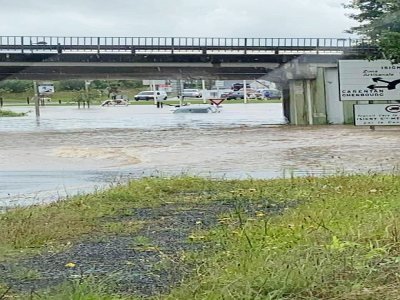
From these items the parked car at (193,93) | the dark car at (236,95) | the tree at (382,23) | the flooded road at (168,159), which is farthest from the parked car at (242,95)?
the flooded road at (168,159)

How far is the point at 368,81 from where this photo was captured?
86.8 ft

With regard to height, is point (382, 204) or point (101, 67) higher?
point (101, 67)

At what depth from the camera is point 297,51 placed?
3844 centimetres

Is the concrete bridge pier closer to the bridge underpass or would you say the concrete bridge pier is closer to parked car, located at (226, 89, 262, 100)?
the bridge underpass

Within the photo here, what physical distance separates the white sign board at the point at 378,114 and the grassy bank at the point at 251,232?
669 inches

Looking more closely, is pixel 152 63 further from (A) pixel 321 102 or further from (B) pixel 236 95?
(B) pixel 236 95

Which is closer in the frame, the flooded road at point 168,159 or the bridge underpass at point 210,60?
the flooded road at point 168,159

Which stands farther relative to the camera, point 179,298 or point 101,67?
point 101,67

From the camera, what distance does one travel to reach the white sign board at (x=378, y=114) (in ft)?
85.9

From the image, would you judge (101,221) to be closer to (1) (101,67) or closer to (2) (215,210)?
(2) (215,210)

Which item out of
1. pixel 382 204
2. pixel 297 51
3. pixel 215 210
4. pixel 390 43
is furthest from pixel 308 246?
pixel 297 51

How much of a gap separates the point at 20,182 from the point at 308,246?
881cm

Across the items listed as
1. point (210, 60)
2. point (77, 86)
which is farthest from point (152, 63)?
point (77, 86)

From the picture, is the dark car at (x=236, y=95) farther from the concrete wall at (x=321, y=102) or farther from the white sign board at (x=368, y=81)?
the white sign board at (x=368, y=81)
